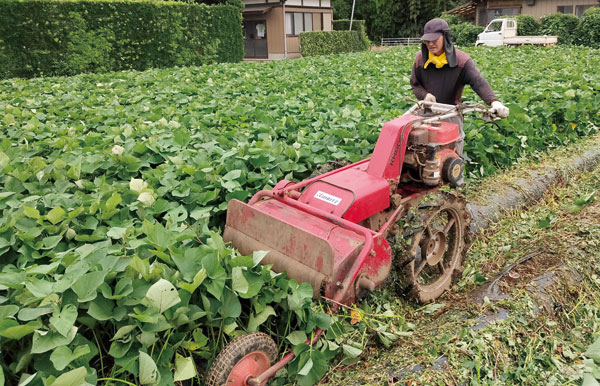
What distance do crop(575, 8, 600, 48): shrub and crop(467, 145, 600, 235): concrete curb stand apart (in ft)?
69.5

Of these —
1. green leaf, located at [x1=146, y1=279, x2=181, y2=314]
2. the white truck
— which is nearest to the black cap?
green leaf, located at [x1=146, y1=279, x2=181, y2=314]

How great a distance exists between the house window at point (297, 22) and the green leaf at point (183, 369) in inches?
1225

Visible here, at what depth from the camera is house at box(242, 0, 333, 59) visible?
30719mm

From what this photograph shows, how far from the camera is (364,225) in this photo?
345 centimetres

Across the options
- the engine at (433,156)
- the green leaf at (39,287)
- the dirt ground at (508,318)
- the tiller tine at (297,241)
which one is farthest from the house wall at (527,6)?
the green leaf at (39,287)

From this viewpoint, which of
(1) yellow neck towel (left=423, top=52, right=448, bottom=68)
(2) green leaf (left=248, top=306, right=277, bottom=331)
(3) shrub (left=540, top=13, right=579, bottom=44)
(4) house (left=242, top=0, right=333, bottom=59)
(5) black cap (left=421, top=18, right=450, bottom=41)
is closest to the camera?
(2) green leaf (left=248, top=306, right=277, bottom=331)

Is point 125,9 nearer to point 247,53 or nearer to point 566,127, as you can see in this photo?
point 566,127

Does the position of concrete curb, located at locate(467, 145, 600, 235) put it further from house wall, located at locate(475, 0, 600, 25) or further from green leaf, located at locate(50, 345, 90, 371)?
house wall, located at locate(475, 0, 600, 25)

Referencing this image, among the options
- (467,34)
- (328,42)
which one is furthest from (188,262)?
(467,34)

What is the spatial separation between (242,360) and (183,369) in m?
0.29

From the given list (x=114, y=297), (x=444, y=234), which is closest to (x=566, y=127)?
(x=444, y=234)

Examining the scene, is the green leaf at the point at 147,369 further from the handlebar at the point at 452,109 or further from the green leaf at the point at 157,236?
Answer: the handlebar at the point at 452,109

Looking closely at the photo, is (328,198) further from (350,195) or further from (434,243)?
(434,243)

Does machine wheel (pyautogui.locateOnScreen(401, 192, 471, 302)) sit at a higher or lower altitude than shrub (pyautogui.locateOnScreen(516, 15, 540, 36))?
lower
